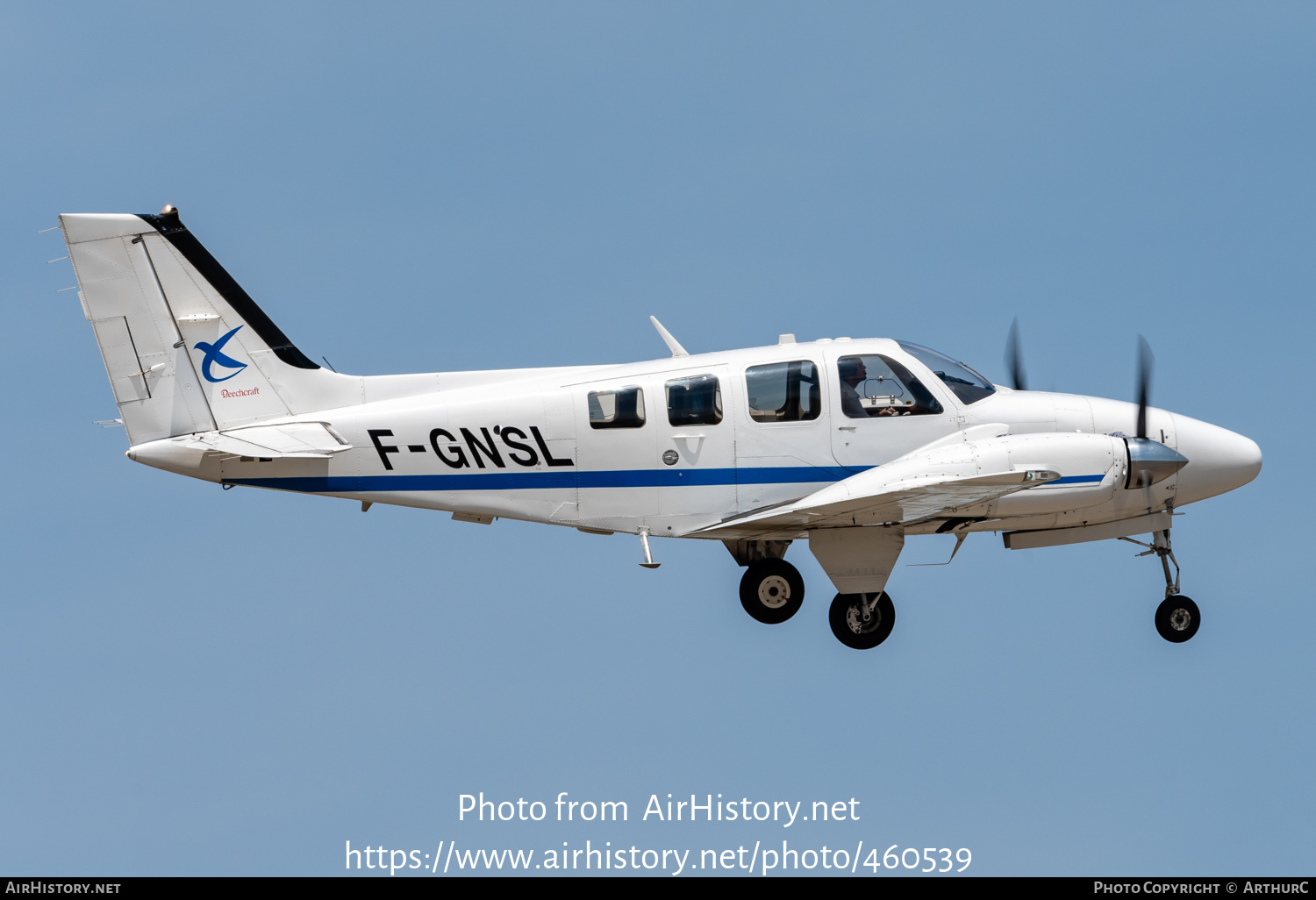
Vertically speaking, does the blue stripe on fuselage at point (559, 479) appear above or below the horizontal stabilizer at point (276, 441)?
below

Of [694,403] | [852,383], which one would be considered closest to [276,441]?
[694,403]

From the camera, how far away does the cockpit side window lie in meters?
22.6

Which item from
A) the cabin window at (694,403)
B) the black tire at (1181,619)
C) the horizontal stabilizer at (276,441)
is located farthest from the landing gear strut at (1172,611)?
the horizontal stabilizer at (276,441)

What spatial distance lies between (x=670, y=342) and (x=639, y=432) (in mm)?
1722

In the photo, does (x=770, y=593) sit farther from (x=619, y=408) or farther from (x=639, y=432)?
(x=619, y=408)

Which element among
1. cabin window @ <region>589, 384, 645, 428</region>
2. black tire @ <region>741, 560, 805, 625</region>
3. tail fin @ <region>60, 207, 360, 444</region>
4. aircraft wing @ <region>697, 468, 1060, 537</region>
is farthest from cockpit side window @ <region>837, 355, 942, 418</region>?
tail fin @ <region>60, 207, 360, 444</region>

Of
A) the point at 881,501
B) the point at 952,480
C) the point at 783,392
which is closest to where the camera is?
the point at 952,480

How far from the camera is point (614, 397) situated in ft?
74.0

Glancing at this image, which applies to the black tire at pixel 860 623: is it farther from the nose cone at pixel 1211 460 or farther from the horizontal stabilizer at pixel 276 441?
the horizontal stabilizer at pixel 276 441

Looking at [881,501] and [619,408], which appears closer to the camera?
[881,501]

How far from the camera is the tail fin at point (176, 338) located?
2283 centimetres

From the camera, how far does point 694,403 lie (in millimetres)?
22531

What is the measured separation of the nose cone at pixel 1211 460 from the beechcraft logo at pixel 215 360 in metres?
13.1

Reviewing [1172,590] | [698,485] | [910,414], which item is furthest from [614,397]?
[1172,590]
